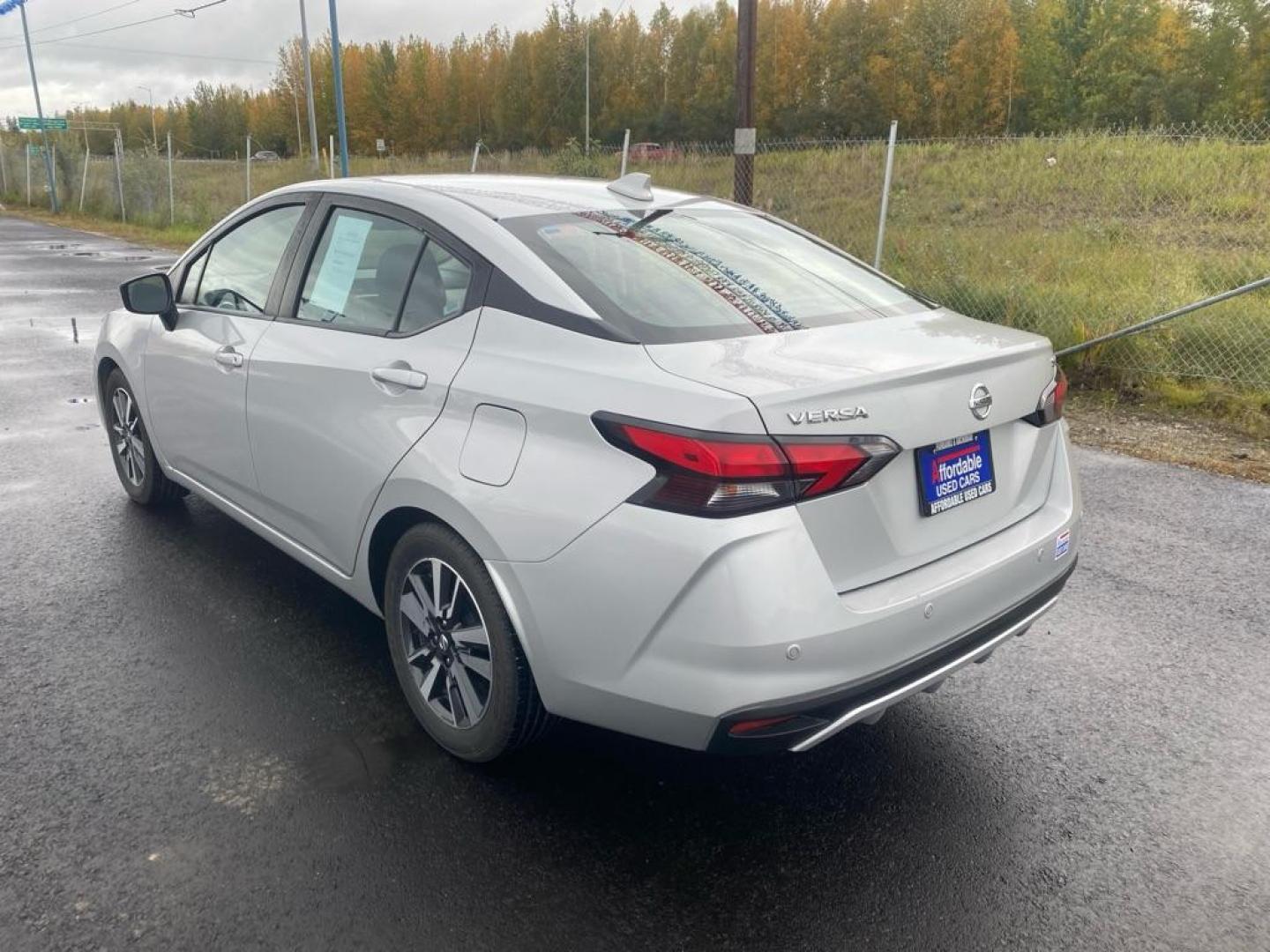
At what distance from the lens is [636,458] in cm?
227

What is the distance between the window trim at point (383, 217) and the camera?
9.39ft

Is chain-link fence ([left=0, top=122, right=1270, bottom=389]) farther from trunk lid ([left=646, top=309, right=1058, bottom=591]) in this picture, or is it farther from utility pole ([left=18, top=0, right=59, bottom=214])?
utility pole ([left=18, top=0, right=59, bottom=214])

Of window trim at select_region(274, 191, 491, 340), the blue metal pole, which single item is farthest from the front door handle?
the blue metal pole

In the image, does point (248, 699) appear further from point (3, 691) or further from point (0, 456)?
point (0, 456)

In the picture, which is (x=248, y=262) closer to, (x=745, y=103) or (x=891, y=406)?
(x=891, y=406)

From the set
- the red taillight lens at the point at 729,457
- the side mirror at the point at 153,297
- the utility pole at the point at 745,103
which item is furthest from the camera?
the utility pole at the point at 745,103

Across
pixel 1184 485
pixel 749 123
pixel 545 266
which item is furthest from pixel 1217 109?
pixel 545 266

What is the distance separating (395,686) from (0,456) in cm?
400

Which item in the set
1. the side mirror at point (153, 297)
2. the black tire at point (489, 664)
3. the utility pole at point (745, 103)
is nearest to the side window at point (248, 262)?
the side mirror at point (153, 297)

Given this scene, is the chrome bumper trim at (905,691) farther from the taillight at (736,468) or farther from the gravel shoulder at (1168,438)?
the gravel shoulder at (1168,438)

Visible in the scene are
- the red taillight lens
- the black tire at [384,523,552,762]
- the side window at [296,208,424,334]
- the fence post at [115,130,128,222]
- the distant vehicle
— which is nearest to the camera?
the red taillight lens

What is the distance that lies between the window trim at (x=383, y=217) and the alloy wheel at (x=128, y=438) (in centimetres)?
169

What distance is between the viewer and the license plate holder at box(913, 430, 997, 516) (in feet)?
8.00

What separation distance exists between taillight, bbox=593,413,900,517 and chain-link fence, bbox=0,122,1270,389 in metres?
6.28
